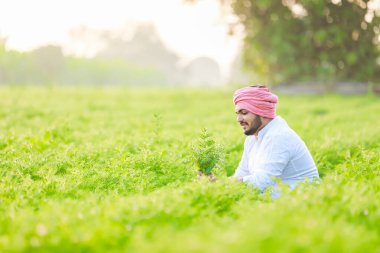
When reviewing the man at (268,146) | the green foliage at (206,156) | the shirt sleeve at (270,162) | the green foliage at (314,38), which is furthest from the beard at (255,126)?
the green foliage at (314,38)

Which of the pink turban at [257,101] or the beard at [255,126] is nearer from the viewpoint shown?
the pink turban at [257,101]

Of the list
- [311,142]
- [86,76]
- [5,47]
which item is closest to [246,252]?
[311,142]

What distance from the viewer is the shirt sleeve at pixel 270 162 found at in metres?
4.91

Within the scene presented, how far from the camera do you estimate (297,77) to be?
74.2 ft

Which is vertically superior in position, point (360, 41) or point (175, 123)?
point (360, 41)

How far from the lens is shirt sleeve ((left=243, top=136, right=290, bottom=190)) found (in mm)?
4906

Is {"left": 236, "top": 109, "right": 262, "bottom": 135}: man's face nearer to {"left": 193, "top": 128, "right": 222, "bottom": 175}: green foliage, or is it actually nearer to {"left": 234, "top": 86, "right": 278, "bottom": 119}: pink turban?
{"left": 234, "top": 86, "right": 278, "bottom": 119}: pink turban

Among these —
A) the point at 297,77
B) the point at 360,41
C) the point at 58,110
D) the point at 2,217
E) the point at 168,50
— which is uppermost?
the point at 168,50

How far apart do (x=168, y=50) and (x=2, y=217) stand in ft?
280

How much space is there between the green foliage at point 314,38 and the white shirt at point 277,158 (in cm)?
1527

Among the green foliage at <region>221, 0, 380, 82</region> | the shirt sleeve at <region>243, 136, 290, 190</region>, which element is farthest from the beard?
the green foliage at <region>221, 0, 380, 82</region>

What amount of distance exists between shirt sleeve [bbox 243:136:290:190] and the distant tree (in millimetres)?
15537

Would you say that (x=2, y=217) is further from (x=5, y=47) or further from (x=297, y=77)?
(x=5, y=47)

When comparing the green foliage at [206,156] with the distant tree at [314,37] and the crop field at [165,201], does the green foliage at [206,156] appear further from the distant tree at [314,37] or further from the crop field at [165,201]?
the distant tree at [314,37]
